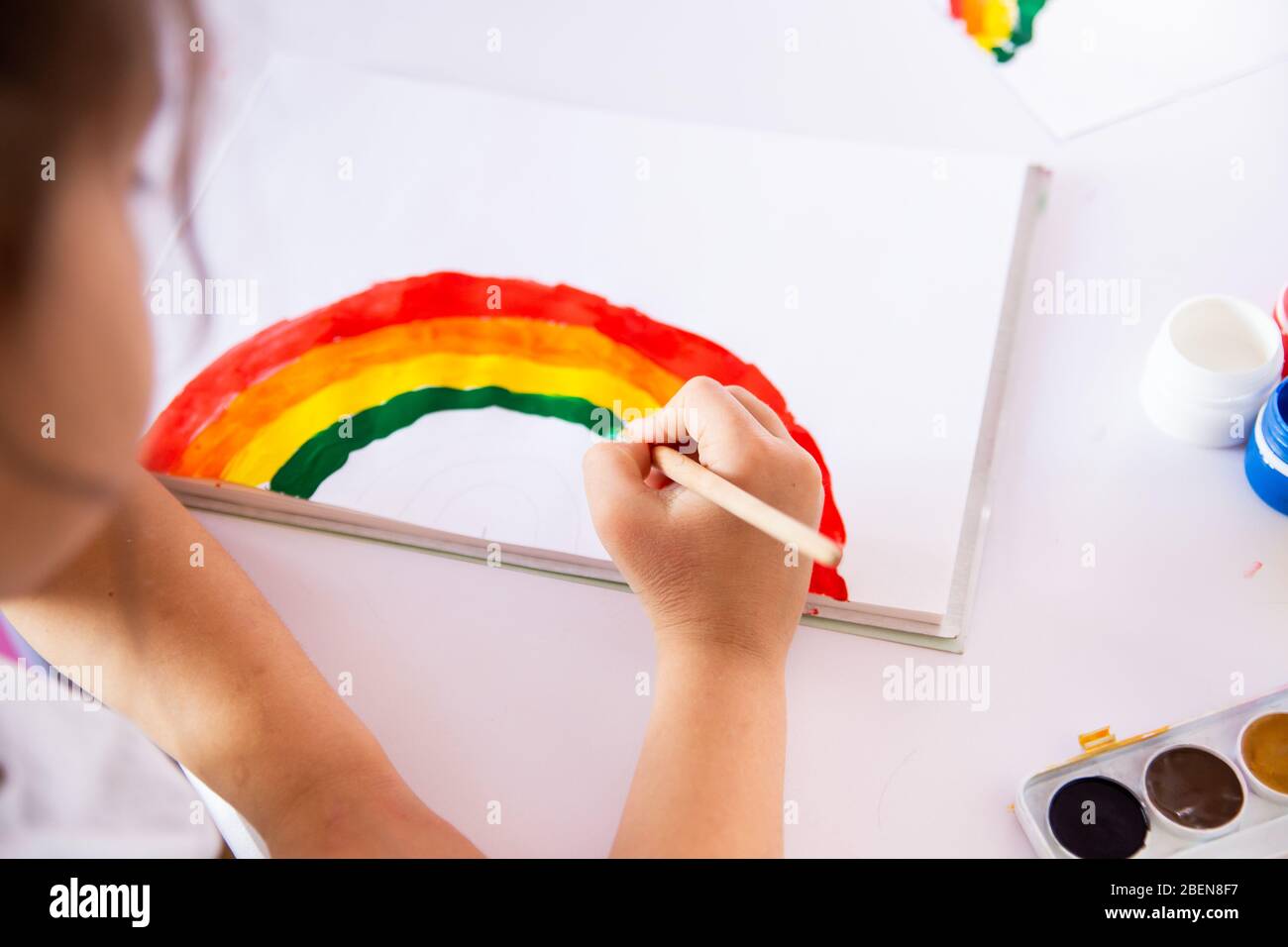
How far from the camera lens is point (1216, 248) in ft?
2.91

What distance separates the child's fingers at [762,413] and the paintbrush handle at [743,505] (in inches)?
2.4

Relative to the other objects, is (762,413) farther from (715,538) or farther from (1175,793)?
(1175,793)

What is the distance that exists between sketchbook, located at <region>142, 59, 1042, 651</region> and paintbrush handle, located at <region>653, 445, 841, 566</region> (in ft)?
0.36

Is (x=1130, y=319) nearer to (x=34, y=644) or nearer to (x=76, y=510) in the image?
(x=76, y=510)

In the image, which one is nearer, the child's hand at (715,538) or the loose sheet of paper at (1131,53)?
the child's hand at (715,538)

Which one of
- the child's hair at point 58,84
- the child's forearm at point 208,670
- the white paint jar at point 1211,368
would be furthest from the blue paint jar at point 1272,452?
the child's hair at point 58,84

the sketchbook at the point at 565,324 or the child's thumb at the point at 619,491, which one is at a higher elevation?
the sketchbook at the point at 565,324

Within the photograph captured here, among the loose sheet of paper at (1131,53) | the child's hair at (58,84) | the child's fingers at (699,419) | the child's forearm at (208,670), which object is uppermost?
the loose sheet of paper at (1131,53)

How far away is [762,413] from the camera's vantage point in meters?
0.78

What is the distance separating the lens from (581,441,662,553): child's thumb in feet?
2.40

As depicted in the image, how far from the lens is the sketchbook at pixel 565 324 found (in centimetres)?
82

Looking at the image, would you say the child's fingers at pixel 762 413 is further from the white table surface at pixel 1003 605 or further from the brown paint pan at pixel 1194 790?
the brown paint pan at pixel 1194 790

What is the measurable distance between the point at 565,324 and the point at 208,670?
0.38 meters
